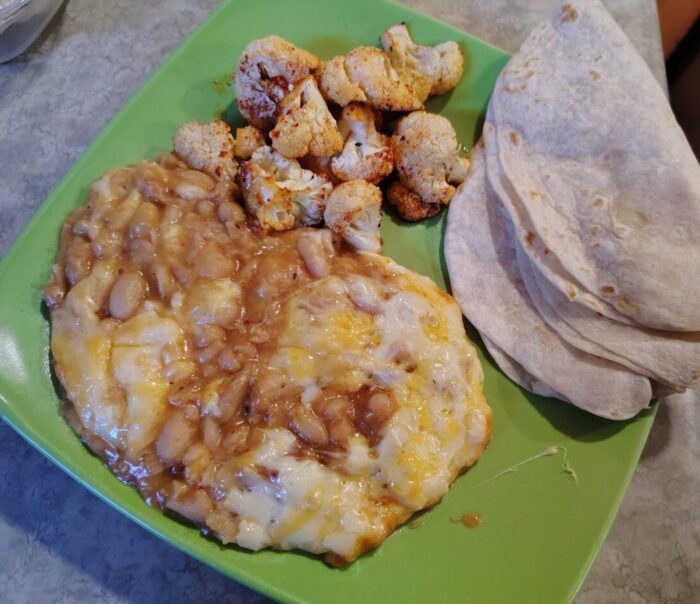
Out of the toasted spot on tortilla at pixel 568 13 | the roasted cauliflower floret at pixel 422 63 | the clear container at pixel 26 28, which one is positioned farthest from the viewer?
the clear container at pixel 26 28

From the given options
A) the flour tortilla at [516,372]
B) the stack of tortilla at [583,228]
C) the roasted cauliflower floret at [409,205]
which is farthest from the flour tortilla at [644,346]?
the roasted cauliflower floret at [409,205]

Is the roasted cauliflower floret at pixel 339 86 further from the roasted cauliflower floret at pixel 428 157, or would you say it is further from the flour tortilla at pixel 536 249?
the flour tortilla at pixel 536 249

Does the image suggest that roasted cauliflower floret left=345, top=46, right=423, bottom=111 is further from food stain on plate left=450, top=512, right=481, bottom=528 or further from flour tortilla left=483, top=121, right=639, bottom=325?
food stain on plate left=450, top=512, right=481, bottom=528

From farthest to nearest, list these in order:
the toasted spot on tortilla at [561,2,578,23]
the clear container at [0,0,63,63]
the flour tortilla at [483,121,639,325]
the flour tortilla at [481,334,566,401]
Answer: the clear container at [0,0,63,63], the toasted spot on tortilla at [561,2,578,23], the flour tortilla at [481,334,566,401], the flour tortilla at [483,121,639,325]

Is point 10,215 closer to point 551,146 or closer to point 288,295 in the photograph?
point 288,295

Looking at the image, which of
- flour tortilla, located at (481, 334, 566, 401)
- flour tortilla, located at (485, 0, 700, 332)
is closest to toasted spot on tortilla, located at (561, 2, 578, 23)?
flour tortilla, located at (485, 0, 700, 332)

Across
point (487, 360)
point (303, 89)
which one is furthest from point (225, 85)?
point (487, 360)
